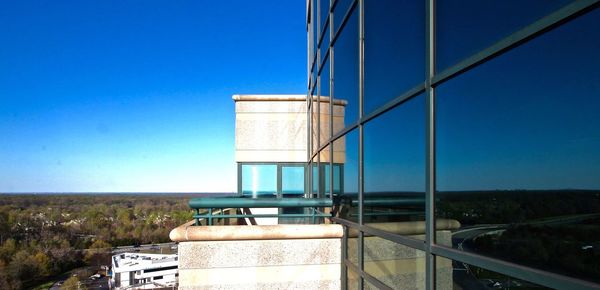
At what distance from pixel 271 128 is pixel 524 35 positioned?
11.4 metres

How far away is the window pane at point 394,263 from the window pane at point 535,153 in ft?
2.79

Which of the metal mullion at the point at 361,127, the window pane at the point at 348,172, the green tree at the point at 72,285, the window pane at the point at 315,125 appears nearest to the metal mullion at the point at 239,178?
the window pane at the point at 315,125

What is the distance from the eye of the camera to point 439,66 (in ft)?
11.2

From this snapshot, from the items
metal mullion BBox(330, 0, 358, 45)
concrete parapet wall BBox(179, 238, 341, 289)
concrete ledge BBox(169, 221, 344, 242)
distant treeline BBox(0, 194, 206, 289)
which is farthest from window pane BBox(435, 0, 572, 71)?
distant treeline BBox(0, 194, 206, 289)

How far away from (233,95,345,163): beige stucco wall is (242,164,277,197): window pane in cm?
29

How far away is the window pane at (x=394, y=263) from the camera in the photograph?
3.80m

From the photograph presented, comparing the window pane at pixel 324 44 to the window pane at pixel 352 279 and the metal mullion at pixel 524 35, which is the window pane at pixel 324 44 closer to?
the window pane at pixel 352 279

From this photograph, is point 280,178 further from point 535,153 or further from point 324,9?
point 535,153

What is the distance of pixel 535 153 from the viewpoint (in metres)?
2.32

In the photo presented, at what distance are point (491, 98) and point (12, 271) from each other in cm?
7610

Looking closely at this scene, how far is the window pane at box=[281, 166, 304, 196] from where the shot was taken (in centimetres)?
1318

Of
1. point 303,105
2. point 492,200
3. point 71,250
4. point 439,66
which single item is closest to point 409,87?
point 439,66

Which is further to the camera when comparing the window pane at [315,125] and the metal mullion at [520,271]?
the window pane at [315,125]

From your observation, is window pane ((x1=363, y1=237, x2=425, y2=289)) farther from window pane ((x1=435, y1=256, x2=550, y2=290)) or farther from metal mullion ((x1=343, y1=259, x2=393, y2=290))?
window pane ((x1=435, y1=256, x2=550, y2=290))
